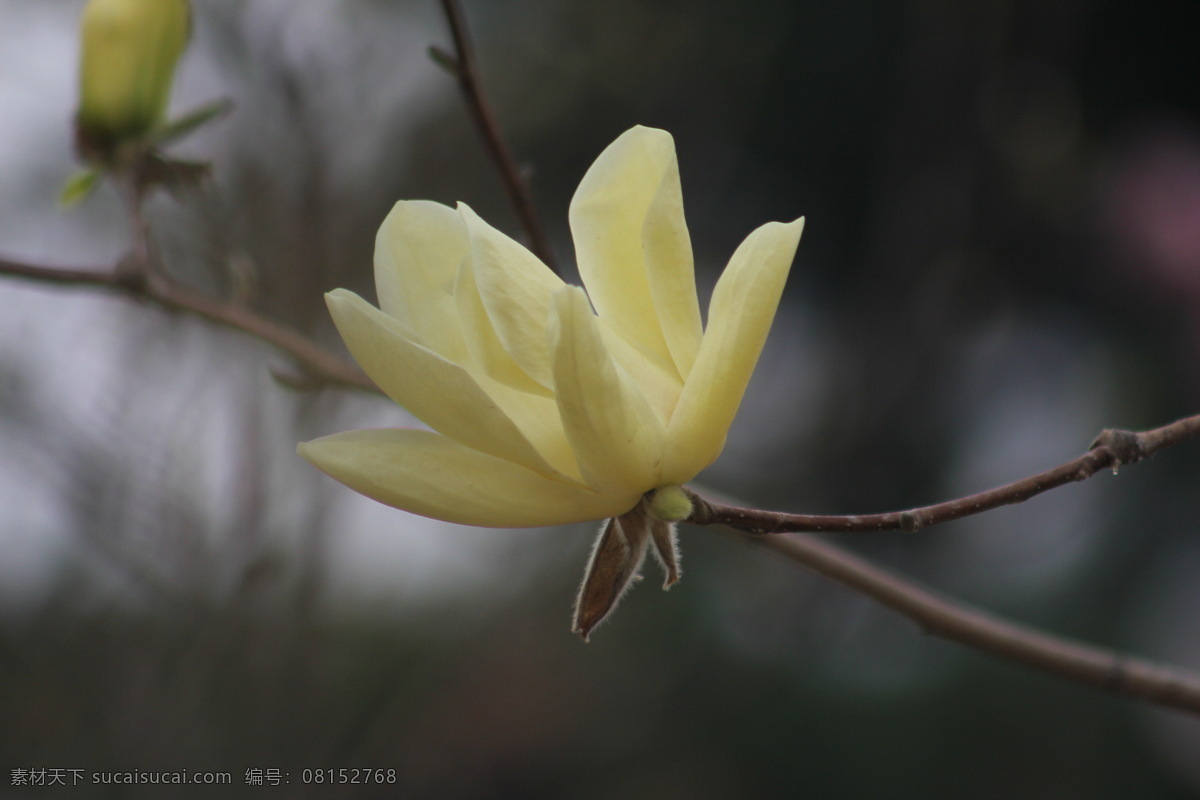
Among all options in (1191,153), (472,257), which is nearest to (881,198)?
(1191,153)

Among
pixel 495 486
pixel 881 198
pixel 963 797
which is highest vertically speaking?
pixel 881 198

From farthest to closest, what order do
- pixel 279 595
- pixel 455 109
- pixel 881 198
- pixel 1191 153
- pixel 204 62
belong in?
pixel 881 198, pixel 1191 153, pixel 455 109, pixel 204 62, pixel 279 595

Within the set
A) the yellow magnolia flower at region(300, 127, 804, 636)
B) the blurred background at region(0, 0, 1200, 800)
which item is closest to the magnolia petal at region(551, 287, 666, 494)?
the yellow magnolia flower at region(300, 127, 804, 636)

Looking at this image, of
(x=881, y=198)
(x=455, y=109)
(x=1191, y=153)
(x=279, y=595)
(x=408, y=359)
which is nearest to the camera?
(x=408, y=359)

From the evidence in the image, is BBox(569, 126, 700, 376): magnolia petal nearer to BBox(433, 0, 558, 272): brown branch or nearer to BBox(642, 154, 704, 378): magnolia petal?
BBox(642, 154, 704, 378): magnolia petal

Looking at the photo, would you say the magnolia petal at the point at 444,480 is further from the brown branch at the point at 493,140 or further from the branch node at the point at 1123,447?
the brown branch at the point at 493,140

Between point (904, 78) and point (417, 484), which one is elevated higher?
point (904, 78)

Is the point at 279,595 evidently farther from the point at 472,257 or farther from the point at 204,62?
the point at 472,257

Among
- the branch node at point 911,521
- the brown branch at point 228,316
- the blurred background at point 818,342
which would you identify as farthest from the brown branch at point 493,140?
the blurred background at point 818,342

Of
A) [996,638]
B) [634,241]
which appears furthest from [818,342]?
[634,241]
